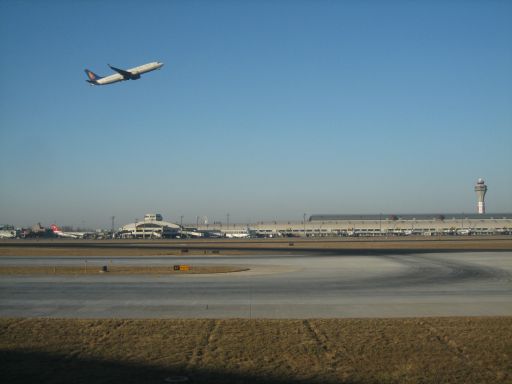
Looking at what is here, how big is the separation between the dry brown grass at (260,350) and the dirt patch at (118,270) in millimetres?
20386

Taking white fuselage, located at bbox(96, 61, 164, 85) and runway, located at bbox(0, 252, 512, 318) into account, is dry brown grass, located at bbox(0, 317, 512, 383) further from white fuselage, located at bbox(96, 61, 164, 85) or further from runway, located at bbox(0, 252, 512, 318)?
white fuselage, located at bbox(96, 61, 164, 85)

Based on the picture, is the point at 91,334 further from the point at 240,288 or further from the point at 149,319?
the point at 240,288

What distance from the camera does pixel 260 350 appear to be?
16.3 m

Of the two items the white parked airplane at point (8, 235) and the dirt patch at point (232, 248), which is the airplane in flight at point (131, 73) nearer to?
the dirt patch at point (232, 248)

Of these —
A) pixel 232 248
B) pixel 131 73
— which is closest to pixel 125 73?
pixel 131 73

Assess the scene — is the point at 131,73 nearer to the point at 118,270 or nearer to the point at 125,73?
the point at 125,73

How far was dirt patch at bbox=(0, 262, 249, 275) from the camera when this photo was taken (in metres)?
40.1

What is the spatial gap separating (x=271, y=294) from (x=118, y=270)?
19604 mm

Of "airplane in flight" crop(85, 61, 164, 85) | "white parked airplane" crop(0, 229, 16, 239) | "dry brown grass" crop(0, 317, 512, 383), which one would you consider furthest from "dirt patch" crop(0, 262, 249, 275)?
"white parked airplane" crop(0, 229, 16, 239)

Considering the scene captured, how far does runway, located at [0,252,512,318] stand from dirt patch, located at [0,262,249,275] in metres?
2.68

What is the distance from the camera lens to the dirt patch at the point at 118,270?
Answer: 40062 mm

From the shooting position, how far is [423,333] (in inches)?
708

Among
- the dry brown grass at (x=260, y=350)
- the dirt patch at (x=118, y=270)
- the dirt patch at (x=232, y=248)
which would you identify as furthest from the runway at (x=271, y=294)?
the dirt patch at (x=232, y=248)

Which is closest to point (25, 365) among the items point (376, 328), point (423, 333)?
point (376, 328)
